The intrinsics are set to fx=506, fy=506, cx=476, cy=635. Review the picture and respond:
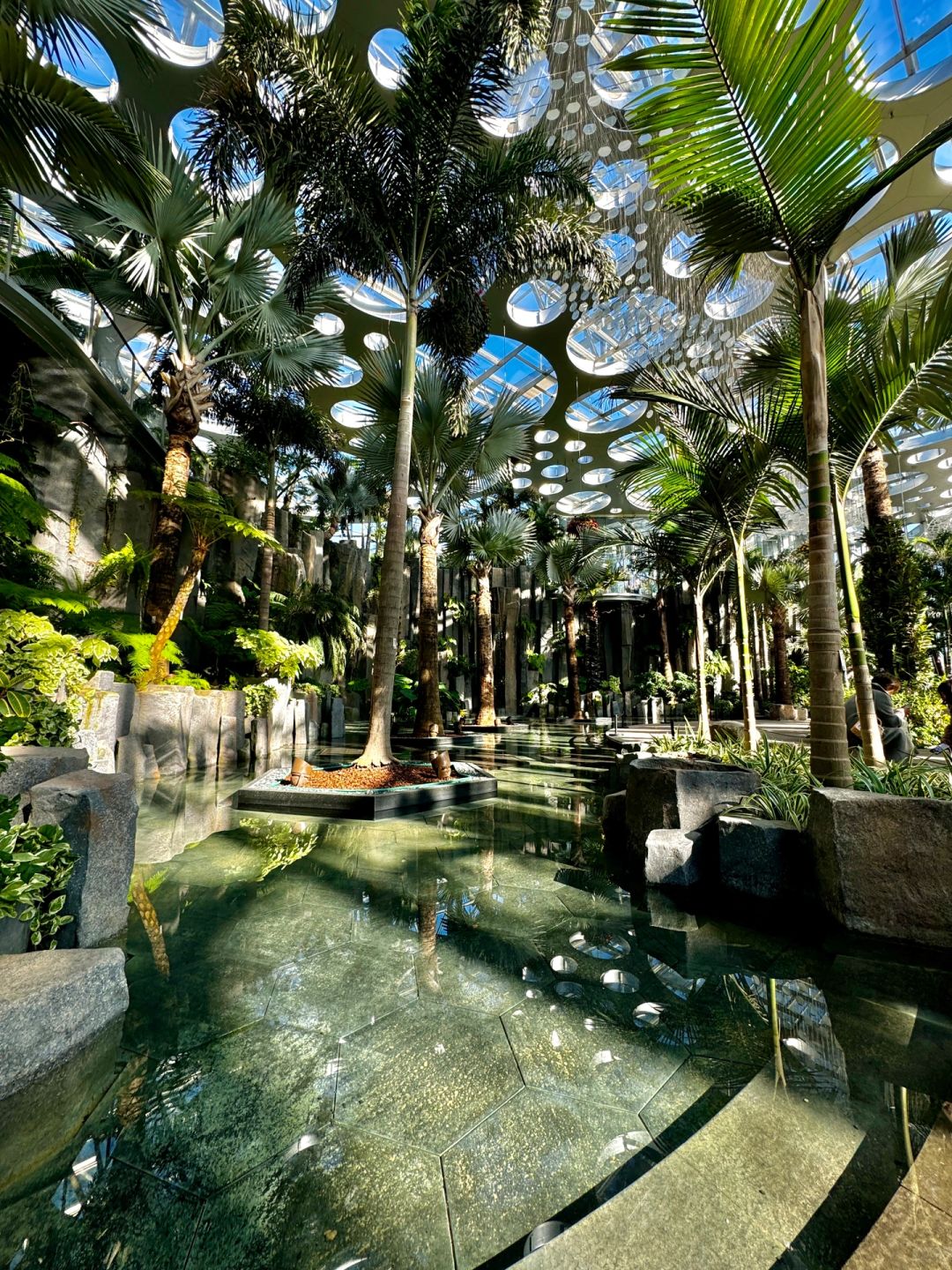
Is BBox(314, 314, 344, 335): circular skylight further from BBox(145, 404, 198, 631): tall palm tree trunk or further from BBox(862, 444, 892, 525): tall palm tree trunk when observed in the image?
BBox(862, 444, 892, 525): tall palm tree trunk

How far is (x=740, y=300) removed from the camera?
13.5 meters

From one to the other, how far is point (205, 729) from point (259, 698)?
160 centimetres

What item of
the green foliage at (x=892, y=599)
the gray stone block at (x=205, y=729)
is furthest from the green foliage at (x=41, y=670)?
the green foliage at (x=892, y=599)

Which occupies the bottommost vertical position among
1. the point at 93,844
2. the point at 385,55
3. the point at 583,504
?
the point at 93,844

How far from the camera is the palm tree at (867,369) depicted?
3410 mm

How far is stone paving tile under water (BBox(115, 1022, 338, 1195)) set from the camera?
3.64ft

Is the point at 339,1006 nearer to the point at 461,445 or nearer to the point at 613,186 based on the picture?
the point at 461,445

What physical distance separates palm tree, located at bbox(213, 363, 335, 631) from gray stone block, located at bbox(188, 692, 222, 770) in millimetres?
4625

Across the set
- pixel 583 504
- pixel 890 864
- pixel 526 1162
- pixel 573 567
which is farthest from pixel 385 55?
pixel 583 504

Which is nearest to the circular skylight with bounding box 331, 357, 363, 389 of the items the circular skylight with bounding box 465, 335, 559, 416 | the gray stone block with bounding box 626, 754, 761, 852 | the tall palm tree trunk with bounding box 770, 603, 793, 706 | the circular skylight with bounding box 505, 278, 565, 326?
the circular skylight with bounding box 465, 335, 559, 416

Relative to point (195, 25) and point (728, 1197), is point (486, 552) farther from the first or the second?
point (728, 1197)

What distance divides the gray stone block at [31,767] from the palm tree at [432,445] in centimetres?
660

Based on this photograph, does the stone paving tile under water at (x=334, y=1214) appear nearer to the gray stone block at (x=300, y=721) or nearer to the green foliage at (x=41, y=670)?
the green foliage at (x=41, y=670)

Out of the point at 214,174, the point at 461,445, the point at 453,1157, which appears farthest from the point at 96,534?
the point at 453,1157
